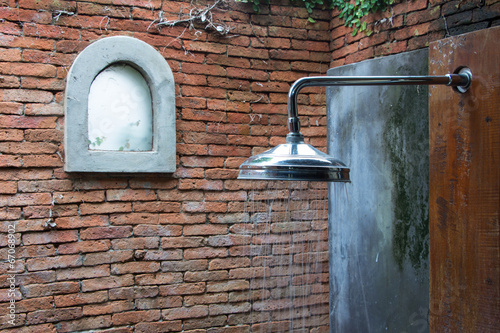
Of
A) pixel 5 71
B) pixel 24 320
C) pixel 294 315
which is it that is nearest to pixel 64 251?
pixel 24 320

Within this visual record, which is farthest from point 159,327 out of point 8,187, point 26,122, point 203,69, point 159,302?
point 203,69

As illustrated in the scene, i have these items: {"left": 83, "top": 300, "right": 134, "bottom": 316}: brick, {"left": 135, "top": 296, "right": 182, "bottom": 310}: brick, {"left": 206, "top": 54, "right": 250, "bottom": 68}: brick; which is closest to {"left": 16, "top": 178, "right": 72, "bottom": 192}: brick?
{"left": 83, "top": 300, "right": 134, "bottom": 316}: brick

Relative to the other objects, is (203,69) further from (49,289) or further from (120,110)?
(49,289)

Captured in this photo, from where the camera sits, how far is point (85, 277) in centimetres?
318

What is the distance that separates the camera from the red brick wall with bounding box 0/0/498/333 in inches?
119

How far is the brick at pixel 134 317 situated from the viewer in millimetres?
3250

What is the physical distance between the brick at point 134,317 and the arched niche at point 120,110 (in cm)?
102

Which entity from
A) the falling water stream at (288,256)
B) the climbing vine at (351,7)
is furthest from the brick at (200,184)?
the climbing vine at (351,7)

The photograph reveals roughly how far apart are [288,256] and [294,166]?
2.38 metres

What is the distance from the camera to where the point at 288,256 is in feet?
12.2

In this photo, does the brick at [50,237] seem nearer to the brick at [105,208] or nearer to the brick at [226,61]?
the brick at [105,208]

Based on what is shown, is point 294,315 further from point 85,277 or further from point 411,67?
point 411,67

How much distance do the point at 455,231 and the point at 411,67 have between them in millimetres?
1282

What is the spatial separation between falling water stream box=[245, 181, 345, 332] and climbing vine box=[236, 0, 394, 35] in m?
1.29
